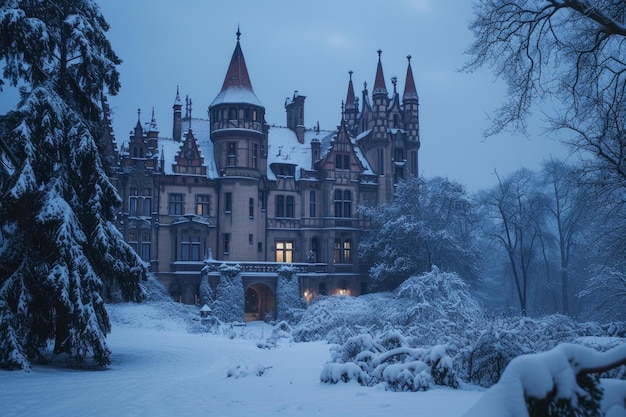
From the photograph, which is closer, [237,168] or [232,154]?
[237,168]

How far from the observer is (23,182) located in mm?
13609

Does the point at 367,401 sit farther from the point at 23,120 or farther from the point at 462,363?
the point at 23,120

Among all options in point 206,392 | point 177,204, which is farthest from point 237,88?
point 206,392

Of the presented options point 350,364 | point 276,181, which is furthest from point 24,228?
point 276,181

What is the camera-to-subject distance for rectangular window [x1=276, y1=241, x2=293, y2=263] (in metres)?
41.8

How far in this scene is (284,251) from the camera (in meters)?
41.9

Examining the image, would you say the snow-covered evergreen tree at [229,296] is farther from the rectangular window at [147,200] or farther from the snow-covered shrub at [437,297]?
the snow-covered shrub at [437,297]

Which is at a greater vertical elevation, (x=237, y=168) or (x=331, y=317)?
(x=237, y=168)

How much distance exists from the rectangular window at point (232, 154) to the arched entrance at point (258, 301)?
8951 mm

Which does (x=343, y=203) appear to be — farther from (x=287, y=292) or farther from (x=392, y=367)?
(x=392, y=367)

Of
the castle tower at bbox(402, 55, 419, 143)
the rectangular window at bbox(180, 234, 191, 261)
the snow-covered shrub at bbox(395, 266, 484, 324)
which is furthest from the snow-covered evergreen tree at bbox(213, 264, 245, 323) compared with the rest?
the castle tower at bbox(402, 55, 419, 143)

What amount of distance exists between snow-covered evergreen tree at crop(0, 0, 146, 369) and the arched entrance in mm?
24152

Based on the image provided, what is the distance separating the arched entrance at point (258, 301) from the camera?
4025cm

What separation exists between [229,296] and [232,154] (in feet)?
34.2
